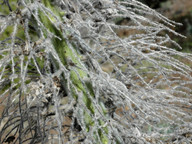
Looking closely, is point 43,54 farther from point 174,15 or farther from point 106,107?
point 174,15

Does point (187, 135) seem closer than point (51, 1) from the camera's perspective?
No

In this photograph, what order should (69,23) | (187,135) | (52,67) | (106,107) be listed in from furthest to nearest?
(187,135) < (106,107) < (52,67) < (69,23)

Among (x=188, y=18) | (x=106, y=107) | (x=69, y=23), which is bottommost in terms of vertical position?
(x=188, y=18)

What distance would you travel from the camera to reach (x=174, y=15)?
6605 millimetres

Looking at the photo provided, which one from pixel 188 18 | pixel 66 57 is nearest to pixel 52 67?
pixel 66 57

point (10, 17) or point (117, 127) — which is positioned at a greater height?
point (10, 17)

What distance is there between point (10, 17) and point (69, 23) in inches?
11.7

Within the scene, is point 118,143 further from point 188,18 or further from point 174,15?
point 188,18

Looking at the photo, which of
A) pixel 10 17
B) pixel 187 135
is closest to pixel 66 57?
pixel 10 17

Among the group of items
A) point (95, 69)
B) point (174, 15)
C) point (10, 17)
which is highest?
point (10, 17)

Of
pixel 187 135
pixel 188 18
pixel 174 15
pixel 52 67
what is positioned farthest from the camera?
pixel 188 18

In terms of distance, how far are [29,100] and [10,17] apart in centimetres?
48

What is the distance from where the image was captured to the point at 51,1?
1346 mm

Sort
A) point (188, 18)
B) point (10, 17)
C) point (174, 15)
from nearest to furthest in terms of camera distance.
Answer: point (10, 17) < point (174, 15) < point (188, 18)
